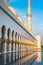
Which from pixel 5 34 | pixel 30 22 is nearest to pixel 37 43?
pixel 30 22

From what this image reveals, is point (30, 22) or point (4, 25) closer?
point (4, 25)

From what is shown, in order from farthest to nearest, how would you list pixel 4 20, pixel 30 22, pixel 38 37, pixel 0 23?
pixel 38 37
pixel 30 22
pixel 4 20
pixel 0 23

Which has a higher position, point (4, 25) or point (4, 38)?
point (4, 25)

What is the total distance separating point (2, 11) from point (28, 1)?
64.1m

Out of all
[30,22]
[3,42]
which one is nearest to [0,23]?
[3,42]

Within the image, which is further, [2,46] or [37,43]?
[37,43]

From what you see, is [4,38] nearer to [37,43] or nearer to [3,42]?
[3,42]

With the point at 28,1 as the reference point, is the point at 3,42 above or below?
below

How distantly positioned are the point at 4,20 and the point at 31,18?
2462 inches

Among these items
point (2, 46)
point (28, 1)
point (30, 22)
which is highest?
point (28, 1)

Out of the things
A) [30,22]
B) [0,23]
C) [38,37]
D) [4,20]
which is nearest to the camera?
[0,23]

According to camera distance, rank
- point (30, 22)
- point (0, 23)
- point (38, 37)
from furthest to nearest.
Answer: point (38, 37)
point (30, 22)
point (0, 23)

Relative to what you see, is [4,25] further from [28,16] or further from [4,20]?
[28,16]

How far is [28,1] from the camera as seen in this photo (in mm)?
85188
